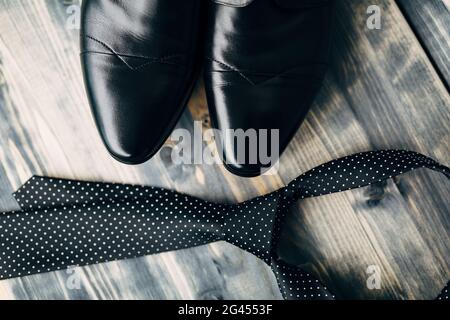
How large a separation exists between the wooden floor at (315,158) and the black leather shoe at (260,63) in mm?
78

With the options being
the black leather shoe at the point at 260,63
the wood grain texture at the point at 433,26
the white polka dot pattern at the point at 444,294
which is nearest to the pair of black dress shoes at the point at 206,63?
the black leather shoe at the point at 260,63

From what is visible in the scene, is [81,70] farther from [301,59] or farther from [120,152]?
[301,59]

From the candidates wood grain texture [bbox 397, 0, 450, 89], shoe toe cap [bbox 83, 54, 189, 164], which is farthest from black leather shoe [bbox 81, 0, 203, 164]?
wood grain texture [bbox 397, 0, 450, 89]

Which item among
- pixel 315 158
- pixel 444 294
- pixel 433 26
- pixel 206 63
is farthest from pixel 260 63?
pixel 444 294

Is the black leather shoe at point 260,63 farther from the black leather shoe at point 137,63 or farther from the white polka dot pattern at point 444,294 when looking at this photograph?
the white polka dot pattern at point 444,294

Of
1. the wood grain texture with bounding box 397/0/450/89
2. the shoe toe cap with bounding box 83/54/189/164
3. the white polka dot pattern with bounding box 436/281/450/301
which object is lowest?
the white polka dot pattern with bounding box 436/281/450/301

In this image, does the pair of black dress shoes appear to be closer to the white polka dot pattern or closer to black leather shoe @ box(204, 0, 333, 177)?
black leather shoe @ box(204, 0, 333, 177)

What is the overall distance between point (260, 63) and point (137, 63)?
0.55 feet

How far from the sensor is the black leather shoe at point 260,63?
2.20 feet

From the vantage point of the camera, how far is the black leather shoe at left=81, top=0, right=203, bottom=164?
2.21 feet

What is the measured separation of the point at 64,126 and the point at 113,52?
0.17 m

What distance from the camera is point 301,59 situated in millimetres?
688

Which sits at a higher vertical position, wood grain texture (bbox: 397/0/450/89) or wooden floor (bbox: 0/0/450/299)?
wood grain texture (bbox: 397/0/450/89)

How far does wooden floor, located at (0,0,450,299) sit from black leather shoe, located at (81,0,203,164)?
0.09 meters
